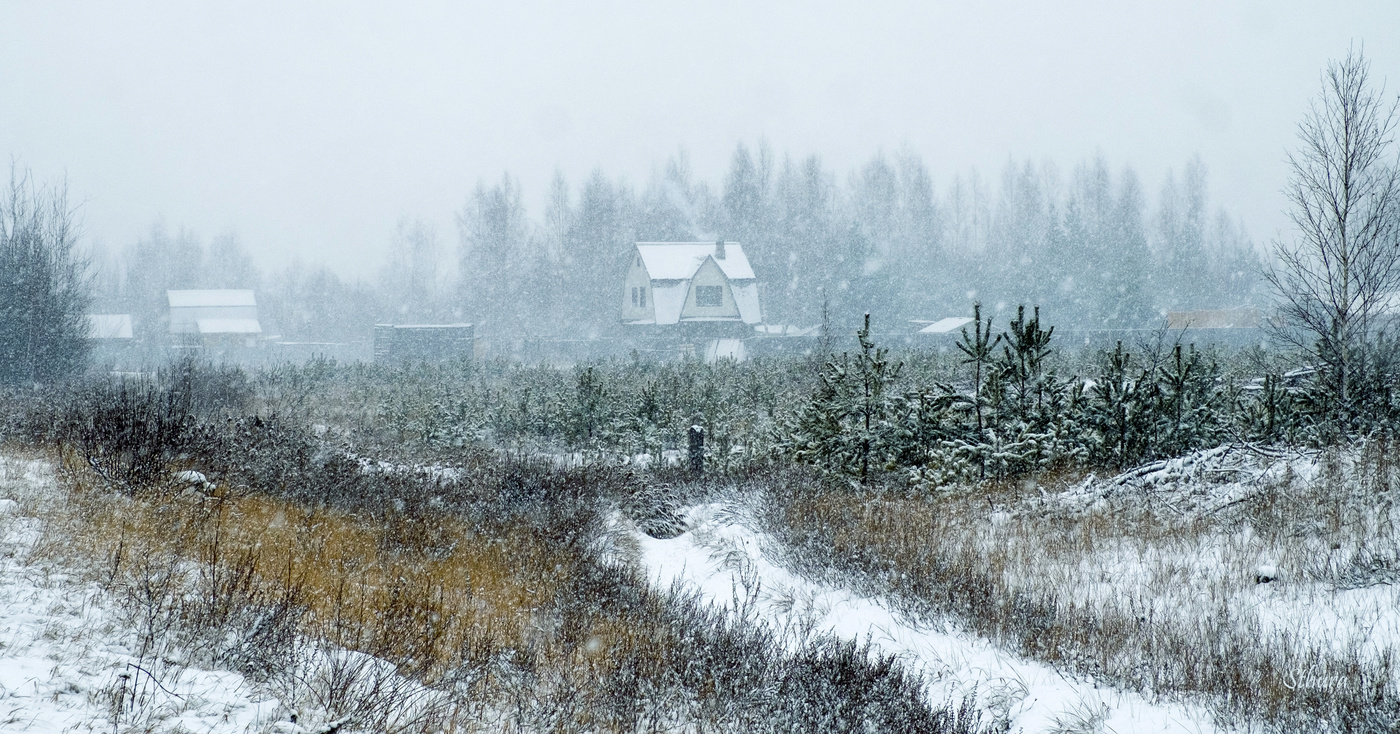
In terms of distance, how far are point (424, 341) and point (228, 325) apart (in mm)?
34026

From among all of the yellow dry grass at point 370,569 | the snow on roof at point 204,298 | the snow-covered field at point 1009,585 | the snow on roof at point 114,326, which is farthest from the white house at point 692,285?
the snow on roof at point 204,298

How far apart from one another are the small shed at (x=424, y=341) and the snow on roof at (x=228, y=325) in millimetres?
30397

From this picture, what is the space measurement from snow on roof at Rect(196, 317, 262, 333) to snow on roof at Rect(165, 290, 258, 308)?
1851mm

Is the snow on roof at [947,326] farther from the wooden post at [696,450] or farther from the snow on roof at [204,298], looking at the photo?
the snow on roof at [204,298]

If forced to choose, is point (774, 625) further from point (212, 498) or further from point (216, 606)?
point (212, 498)

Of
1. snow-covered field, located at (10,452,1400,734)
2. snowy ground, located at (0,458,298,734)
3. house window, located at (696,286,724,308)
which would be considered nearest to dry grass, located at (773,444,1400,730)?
snow-covered field, located at (10,452,1400,734)

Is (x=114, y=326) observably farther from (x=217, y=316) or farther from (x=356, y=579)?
(x=356, y=579)

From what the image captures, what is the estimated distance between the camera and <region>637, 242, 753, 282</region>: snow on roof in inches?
1820

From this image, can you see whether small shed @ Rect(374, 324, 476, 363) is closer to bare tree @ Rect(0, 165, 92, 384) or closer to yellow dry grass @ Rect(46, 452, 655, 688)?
bare tree @ Rect(0, 165, 92, 384)

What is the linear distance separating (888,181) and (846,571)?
62.8m

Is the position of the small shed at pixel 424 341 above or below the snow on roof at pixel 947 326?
below

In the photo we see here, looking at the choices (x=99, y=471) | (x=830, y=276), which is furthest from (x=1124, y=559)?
(x=830, y=276)

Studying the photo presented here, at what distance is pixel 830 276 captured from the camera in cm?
5259

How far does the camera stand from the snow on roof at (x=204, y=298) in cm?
6750
